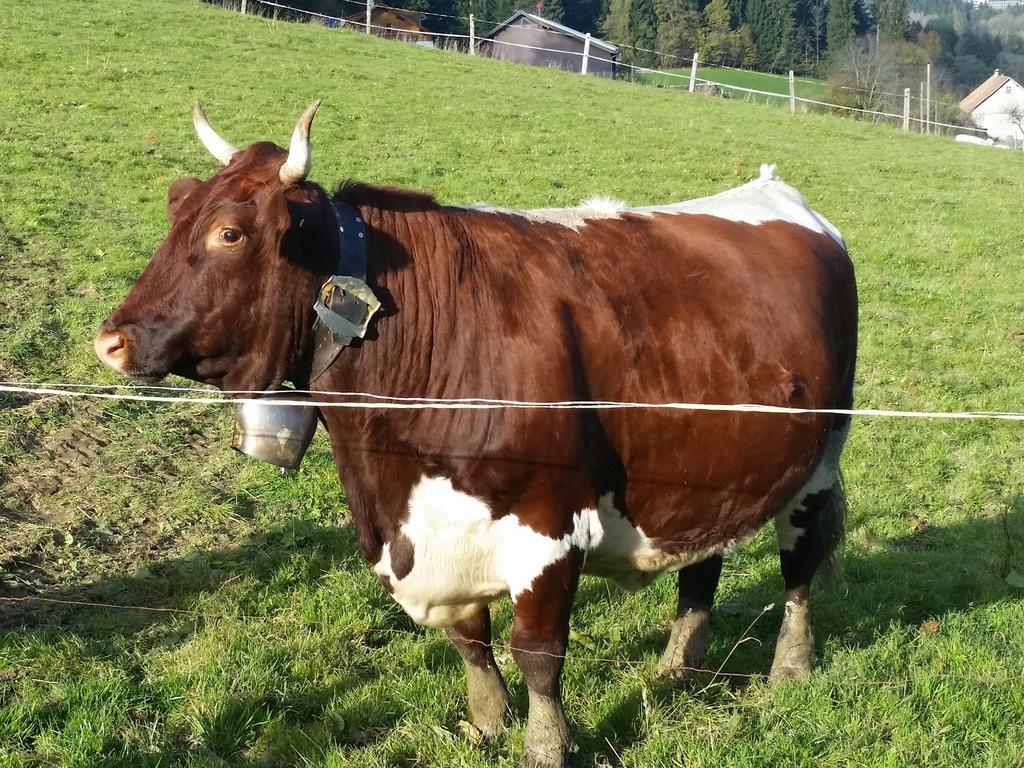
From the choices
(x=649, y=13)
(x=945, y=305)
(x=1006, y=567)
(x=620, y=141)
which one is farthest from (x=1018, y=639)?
(x=649, y=13)

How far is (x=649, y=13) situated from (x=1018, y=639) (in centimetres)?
8701

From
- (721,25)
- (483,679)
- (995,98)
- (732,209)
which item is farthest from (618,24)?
(483,679)

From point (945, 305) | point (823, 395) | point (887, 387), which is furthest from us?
point (945, 305)

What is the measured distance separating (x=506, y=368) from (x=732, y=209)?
1.98 meters

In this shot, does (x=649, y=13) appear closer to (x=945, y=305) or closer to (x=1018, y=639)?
(x=945, y=305)

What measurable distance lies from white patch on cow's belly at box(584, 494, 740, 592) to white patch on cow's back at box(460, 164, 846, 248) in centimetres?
119

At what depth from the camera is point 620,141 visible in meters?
19.8

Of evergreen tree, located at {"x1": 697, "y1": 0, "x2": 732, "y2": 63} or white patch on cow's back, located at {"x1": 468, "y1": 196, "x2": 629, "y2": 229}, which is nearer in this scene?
white patch on cow's back, located at {"x1": 468, "y1": 196, "x2": 629, "y2": 229}

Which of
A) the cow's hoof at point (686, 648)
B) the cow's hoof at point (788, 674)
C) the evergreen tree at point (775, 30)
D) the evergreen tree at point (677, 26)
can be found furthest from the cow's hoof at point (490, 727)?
the evergreen tree at point (775, 30)

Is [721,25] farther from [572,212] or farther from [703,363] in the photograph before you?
[703,363]

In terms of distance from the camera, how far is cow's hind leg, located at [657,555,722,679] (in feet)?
15.5

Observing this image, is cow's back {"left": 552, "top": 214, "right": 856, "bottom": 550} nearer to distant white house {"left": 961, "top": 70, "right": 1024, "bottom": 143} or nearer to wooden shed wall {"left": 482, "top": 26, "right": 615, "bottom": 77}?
wooden shed wall {"left": 482, "top": 26, "right": 615, "bottom": 77}

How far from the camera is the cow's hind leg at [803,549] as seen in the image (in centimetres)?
481

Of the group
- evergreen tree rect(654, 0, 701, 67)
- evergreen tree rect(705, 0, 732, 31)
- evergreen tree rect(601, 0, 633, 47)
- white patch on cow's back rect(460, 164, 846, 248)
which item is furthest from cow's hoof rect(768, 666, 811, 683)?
evergreen tree rect(705, 0, 732, 31)
